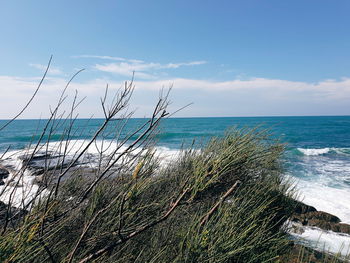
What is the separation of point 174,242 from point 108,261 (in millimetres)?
566

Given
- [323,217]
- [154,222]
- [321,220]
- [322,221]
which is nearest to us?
[154,222]

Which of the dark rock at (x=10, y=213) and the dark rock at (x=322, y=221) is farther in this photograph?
the dark rock at (x=322, y=221)

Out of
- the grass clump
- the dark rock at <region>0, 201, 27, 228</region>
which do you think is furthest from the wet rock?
the dark rock at <region>0, 201, 27, 228</region>

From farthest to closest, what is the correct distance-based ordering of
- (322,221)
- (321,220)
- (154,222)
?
(321,220) → (322,221) → (154,222)

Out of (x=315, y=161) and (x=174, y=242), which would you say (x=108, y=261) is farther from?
(x=315, y=161)

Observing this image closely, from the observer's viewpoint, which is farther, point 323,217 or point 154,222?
point 323,217

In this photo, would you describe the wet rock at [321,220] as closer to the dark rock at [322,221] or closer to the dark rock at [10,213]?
the dark rock at [322,221]

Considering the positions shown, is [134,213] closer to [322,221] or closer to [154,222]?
[154,222]

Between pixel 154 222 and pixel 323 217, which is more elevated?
pixel 154 222

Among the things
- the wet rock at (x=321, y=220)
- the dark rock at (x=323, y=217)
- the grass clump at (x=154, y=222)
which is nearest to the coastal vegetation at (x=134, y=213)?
the grass clump at (x=154, y=222)

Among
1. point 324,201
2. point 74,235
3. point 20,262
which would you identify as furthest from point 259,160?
point 324,201

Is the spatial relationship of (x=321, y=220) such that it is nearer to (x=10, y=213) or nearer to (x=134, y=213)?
(x=134, y=213)

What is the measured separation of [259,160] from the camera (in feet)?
9.30

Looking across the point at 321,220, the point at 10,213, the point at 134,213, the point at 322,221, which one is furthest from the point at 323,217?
the point at 10,213
